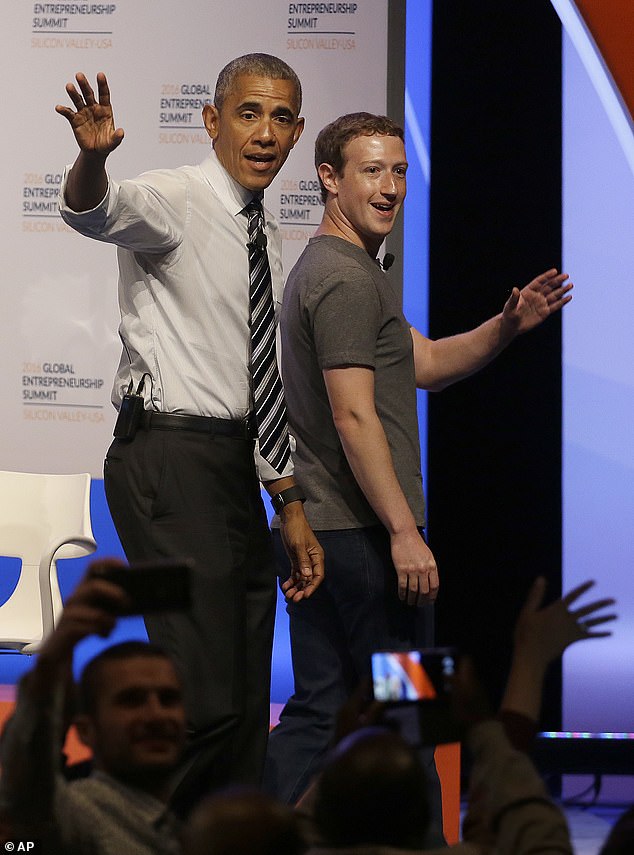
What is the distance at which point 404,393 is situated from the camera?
244 centimetres

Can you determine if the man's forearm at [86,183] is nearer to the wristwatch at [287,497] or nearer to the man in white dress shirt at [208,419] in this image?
the man in white dress shirt at [208,419]

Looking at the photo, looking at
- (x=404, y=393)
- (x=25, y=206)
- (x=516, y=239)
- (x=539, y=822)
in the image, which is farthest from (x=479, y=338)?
(x=25, y=206)

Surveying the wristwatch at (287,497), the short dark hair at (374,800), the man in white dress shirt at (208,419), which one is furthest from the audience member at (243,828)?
the wristwatch at (287,497)

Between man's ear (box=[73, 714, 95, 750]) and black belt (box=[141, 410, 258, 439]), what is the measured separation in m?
0.93

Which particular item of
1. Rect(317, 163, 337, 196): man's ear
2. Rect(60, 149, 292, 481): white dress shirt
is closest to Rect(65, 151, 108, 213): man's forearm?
Rect(60, 149, 292, 481): white dress shirt

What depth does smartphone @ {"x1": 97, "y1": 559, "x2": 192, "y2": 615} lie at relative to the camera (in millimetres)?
1107

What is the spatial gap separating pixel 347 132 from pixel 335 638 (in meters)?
1.07

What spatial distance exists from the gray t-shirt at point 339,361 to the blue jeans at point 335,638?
7 centimetres

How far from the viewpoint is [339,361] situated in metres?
2.30

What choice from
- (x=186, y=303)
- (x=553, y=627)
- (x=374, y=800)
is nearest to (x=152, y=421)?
(x=186, y=303)

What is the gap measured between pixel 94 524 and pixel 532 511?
1.63 m

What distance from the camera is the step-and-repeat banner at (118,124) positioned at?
164 inches

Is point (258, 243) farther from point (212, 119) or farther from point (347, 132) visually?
point (347, 132)

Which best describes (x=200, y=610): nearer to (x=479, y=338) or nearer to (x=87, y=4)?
(x=479, y=338)
